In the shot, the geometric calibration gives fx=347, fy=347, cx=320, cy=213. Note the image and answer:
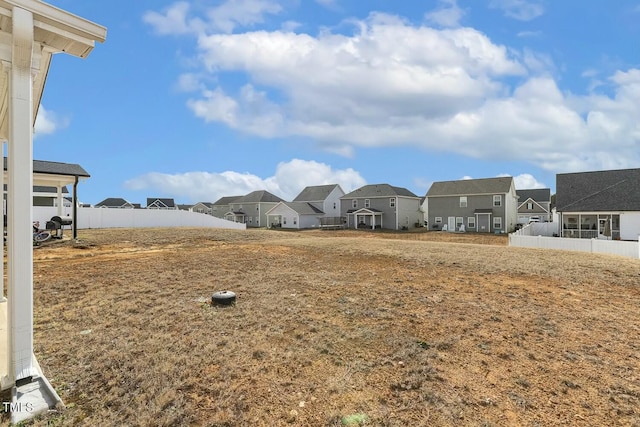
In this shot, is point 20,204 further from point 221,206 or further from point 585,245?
point 221,206

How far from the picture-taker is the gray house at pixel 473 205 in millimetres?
39125

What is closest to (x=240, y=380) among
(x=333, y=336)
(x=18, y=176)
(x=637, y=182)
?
(x=333, y=336)

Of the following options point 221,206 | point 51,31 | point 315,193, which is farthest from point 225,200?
point 51,31

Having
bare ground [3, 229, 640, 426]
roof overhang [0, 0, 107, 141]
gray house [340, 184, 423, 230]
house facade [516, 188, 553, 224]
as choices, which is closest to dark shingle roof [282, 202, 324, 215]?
gray house [340, 184, 423, 230]

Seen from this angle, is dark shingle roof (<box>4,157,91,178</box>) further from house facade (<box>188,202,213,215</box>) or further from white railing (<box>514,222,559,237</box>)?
house facade (<box>188,202,213,215</box>)

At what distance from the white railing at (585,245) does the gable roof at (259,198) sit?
4232cm

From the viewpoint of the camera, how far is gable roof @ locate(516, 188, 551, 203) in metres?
53.4

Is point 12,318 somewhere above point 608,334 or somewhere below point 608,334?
above

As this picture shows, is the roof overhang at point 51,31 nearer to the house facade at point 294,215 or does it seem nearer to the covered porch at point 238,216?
the house facade at point 294,215

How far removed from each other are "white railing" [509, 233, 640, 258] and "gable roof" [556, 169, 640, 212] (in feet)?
40.9

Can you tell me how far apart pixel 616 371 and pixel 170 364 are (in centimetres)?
540

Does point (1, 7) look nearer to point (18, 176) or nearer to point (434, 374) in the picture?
point (18, 176)

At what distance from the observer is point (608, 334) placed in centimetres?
543

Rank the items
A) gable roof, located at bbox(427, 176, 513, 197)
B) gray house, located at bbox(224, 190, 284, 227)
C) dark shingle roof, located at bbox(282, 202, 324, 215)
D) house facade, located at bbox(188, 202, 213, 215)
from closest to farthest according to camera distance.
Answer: gable roof, located at bbox(427, 176, 513, 197), dark shingle roof, located at bbox(282, 202, 324, 215), gray house, located at bbox(224, 190, 284, 227), house facade, located at bbox(188, 202, 213, 215)
